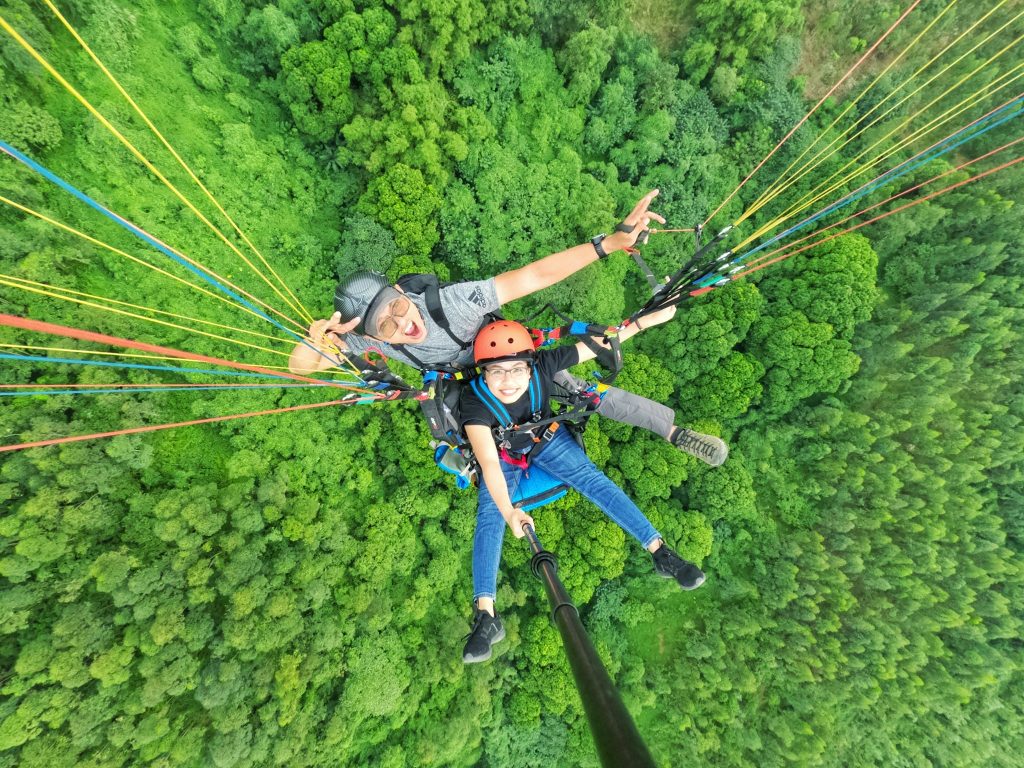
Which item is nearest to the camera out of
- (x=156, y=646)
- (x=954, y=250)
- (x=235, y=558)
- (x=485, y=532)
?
(x=485, y=532)

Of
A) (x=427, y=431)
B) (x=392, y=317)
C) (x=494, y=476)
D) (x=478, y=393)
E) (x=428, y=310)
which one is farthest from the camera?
(x=427, y=431)

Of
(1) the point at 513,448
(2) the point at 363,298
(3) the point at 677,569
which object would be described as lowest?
(3) the point at 677,569

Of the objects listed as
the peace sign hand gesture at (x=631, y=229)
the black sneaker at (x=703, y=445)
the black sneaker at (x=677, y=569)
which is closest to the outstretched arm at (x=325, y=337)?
the peace sign hand gesture at (x=631, y=229)

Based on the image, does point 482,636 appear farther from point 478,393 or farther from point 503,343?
point 503,343

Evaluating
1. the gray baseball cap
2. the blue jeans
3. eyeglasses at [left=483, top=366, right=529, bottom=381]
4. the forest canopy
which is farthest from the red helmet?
the forest canopy

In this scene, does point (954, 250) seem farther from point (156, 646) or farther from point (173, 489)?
point (156, 646)

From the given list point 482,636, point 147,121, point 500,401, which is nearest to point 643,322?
point 500,401

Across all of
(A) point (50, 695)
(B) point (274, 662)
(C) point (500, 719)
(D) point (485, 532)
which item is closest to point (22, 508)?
(A) point (50, 695)
